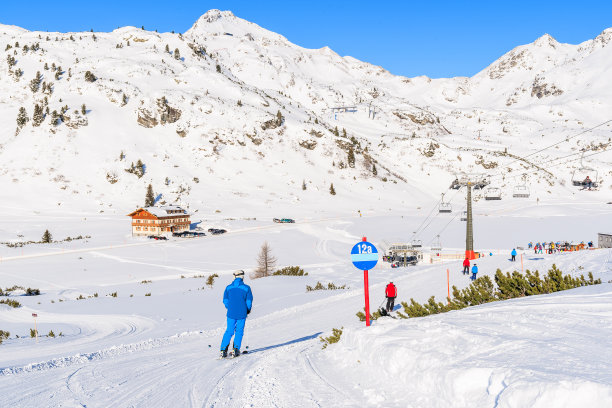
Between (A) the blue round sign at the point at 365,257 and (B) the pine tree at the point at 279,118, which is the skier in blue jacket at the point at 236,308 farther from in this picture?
→ (B) the pine tree at the point at 279,118

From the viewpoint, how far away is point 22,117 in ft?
346

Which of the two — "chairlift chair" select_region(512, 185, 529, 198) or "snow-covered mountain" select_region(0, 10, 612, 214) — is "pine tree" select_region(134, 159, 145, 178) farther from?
"chairlift chair" select_region(512, 185, 529, 198)

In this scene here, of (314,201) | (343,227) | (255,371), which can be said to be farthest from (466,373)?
(314,201)

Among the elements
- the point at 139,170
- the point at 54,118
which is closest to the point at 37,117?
the point at 54,118

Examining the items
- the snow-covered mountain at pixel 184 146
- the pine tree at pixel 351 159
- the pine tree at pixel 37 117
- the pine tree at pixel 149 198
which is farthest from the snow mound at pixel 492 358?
the pine tree at pixel 37 117

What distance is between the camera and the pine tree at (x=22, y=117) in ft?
345

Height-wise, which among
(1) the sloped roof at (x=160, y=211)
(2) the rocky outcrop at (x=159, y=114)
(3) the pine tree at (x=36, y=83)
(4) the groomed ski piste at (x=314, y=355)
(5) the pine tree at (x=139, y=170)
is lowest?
(4) the groomed ski piste at (x=314, y=355)

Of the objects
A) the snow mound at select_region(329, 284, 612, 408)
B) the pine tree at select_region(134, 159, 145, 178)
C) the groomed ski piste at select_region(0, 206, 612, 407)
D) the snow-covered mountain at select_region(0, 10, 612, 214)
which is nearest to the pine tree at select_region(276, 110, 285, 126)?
the snow-covered mountain at select_region(0, 10, 612, 214)

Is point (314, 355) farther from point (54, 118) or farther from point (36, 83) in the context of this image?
point (36, 83)

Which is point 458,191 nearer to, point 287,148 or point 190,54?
point 287,148

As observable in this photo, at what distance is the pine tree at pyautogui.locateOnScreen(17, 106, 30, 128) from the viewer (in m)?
105

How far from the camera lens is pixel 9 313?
19.8 m

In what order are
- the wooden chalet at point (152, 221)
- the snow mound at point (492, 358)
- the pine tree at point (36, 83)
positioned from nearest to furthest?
the snow mound at point (492, 358) < the wooden chalet at point (152, 221) < the pine tree at point (36, 83)

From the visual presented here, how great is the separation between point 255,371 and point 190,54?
15669cm
